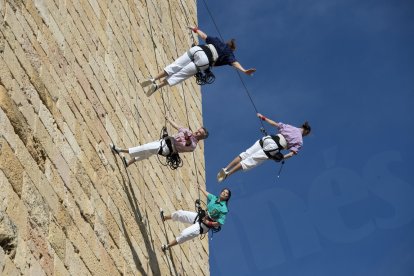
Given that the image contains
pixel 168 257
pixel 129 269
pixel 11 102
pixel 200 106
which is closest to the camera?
pixel 11 102

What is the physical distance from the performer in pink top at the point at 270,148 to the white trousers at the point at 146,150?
5.10 feet

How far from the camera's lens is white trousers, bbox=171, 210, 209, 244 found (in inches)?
389

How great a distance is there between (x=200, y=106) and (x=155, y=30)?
1.56 m

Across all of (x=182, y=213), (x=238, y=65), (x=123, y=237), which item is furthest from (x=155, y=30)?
(x=123, y=237)

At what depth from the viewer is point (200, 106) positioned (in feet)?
42.4

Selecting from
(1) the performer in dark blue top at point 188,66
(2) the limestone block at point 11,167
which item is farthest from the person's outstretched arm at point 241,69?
(2) the limestone block at point 11,167

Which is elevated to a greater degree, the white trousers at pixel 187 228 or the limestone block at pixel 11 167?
the white trousers at pixel 187 228

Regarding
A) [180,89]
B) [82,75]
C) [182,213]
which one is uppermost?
[180,89]

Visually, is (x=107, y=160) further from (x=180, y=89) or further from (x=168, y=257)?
(x=180, y=89)

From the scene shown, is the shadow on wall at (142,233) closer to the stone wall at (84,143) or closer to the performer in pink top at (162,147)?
the stone wall at (84,143)

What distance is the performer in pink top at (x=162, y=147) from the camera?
9.21 meters

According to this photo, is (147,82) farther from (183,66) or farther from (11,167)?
(11,167)

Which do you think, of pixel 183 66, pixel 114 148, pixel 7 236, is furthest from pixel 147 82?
pixel 7 236

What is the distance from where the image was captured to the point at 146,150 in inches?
365
